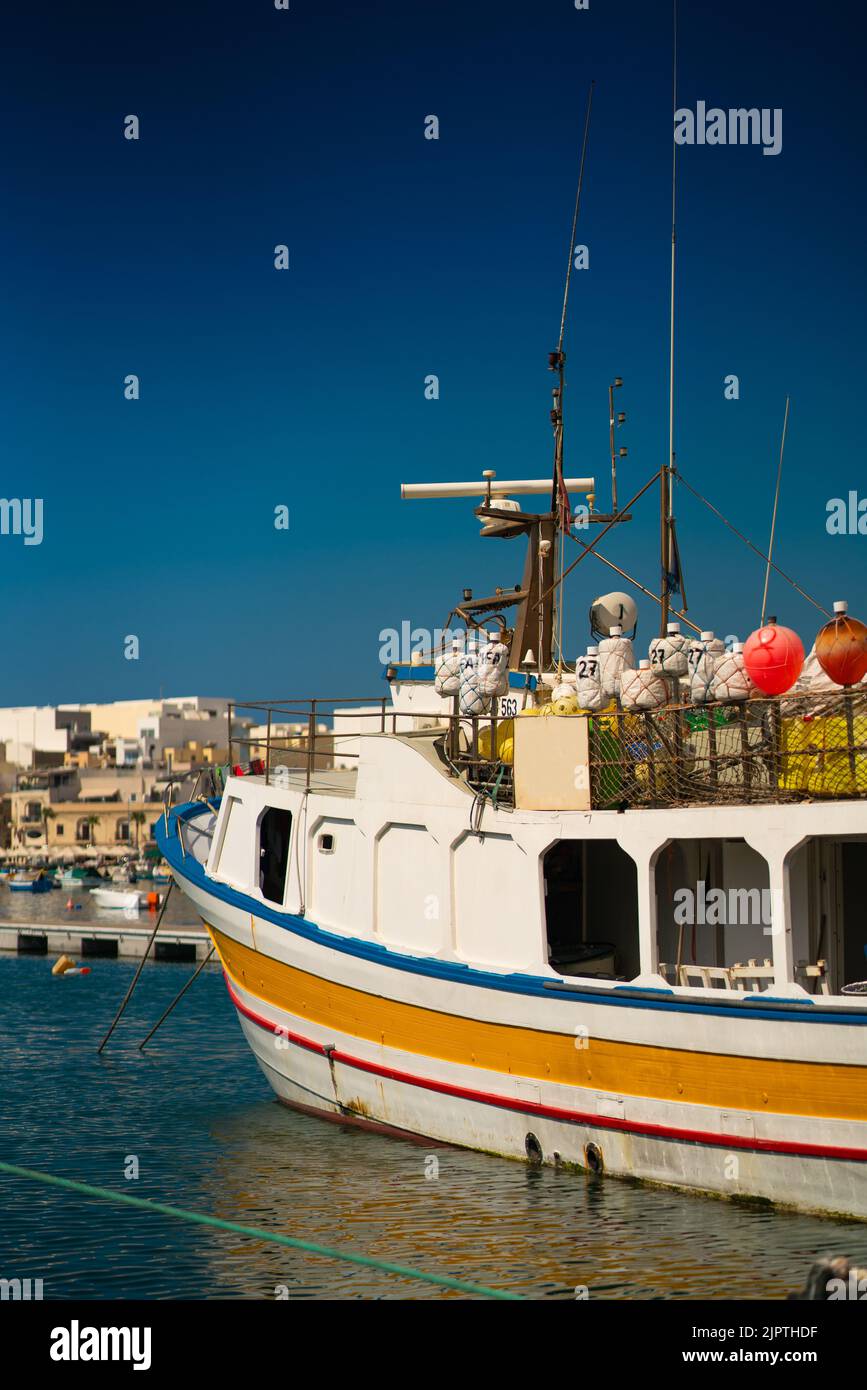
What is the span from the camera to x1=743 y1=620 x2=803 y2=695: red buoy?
581 inches

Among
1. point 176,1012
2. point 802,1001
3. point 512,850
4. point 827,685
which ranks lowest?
point 176,1012

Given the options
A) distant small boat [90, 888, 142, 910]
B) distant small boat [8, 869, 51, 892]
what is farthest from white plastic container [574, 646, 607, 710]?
distant small boat [8, 869, 51, 892]

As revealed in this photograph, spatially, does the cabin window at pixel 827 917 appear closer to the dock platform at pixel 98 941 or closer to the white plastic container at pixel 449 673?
the white plastic container at pixel 449 673

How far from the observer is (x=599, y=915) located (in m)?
18.3

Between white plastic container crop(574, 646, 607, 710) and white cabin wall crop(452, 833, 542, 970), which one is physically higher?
white plastic container crop(574, 646, 607, 710)

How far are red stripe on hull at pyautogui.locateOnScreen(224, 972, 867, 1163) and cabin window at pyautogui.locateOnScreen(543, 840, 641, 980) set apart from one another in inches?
88.5

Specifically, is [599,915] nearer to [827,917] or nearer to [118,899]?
[827,917]

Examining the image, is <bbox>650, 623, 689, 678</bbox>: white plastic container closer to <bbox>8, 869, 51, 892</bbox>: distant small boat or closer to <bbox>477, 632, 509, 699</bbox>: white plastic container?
<bbox>477, 632, 509, 699</bbox>: white plastic container

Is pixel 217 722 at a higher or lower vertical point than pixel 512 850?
higher

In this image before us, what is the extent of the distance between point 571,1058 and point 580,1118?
685 mm
